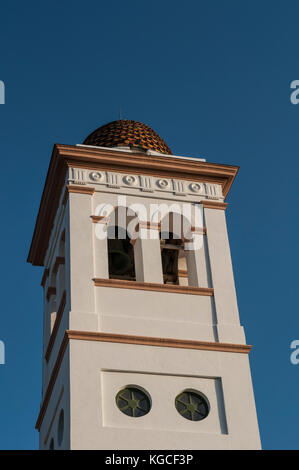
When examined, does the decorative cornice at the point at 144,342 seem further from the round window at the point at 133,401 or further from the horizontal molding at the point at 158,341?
the round window at the point at 133,401

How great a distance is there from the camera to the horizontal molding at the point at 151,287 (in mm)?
28006

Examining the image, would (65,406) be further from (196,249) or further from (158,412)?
(196,249)

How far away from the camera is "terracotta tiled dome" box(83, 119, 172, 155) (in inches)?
1300

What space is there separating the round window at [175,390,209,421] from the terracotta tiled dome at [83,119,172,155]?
354 inches

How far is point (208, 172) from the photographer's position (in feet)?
103

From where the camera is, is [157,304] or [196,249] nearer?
[157,304]

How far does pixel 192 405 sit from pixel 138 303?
313cm

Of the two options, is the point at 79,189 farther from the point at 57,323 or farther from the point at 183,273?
the point at 183,273

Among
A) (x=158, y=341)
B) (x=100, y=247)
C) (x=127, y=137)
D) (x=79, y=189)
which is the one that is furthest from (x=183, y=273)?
(x=158, y=341)

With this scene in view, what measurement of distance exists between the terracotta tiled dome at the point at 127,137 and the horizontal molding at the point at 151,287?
5.81m

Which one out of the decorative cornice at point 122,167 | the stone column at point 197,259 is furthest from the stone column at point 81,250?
the stone column at point 197,259

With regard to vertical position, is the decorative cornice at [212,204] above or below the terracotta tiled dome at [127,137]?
below
